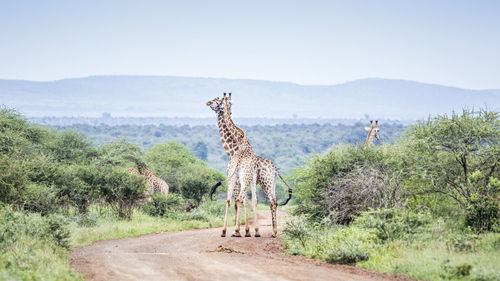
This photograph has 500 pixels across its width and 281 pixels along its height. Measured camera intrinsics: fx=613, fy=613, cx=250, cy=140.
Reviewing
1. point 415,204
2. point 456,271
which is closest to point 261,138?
point 415,204

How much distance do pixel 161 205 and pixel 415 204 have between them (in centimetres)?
1187

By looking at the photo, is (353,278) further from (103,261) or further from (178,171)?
(178,171)

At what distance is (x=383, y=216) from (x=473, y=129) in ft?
17.3

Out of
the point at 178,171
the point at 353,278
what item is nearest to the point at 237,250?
the point at 353,278

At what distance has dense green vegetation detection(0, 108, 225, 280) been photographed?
12867 mm

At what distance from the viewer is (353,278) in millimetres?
11617

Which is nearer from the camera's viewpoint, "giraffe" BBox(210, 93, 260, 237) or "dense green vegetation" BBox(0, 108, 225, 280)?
"dense green vegetation" BBox(0, 108, 225, 280)

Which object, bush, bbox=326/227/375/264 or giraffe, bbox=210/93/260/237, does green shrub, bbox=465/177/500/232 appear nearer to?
bush, bbox=326/227/375/264

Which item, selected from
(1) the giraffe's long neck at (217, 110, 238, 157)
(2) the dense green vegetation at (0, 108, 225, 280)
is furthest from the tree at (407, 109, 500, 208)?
(2) the dense green vegetation at (0, 108, 225, 280)

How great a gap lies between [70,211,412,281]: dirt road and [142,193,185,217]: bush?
7369 millimetres

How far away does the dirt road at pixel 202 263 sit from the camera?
11.8 meters

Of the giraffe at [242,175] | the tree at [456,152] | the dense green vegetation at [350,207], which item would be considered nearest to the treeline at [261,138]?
the dense green vegetation at [350,207]

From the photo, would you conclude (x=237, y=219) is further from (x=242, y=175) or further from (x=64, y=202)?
(x=64, y=202)

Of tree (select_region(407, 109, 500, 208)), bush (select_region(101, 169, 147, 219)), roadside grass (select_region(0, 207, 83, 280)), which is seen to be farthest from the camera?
bush (select_region(101, 169, 147, 219))
